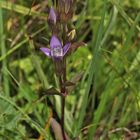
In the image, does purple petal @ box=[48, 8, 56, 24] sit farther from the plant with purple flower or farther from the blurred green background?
the blurred green background

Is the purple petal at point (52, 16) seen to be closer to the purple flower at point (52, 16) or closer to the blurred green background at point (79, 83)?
the purple flower at point (52, 16)

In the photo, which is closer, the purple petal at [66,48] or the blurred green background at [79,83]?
the purple petal at [66,48]

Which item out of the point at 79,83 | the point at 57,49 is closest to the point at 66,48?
the point at 57,49

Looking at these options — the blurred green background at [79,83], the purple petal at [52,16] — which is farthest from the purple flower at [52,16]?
the blurred green background at [79,83]

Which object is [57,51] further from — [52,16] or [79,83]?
[79,83]

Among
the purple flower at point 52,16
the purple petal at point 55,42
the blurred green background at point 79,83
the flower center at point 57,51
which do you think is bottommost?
the blurred green background at point 79,83

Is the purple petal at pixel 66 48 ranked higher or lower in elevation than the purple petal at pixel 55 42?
lower

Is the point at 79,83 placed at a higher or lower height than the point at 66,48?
lower

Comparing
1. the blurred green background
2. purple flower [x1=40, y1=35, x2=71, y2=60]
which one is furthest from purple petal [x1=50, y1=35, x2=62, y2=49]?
the blurred green background
